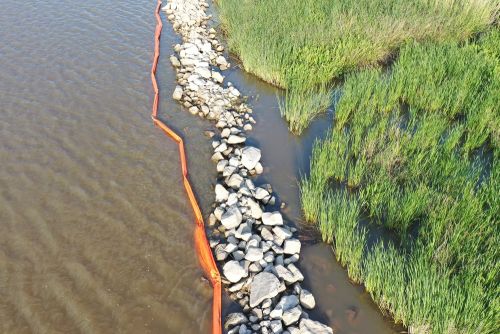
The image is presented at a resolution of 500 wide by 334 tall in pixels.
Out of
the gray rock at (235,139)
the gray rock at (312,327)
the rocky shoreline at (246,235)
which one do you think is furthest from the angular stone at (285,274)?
the gray rock at (235,139)

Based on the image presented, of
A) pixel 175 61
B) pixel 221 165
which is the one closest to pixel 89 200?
pixel 221 165

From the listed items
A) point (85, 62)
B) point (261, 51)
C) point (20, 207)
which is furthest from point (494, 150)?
point (85, 62)

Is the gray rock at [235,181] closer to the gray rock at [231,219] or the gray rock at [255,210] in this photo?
the gray rock at [255,210]

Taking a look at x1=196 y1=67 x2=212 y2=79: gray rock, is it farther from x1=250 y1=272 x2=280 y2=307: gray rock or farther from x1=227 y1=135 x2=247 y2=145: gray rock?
x1=250 y1=272 x2=280 y2=307: gray rock

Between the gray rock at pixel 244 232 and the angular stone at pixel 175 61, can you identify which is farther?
the angular stone at pixel 175 61

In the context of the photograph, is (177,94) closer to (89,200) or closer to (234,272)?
(89,200)

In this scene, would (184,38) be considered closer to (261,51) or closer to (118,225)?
(261,51)

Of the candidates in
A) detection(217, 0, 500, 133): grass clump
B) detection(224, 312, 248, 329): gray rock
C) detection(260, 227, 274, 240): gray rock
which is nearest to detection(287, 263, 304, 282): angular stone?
detection(260, 227, 274, 240): gray rock
